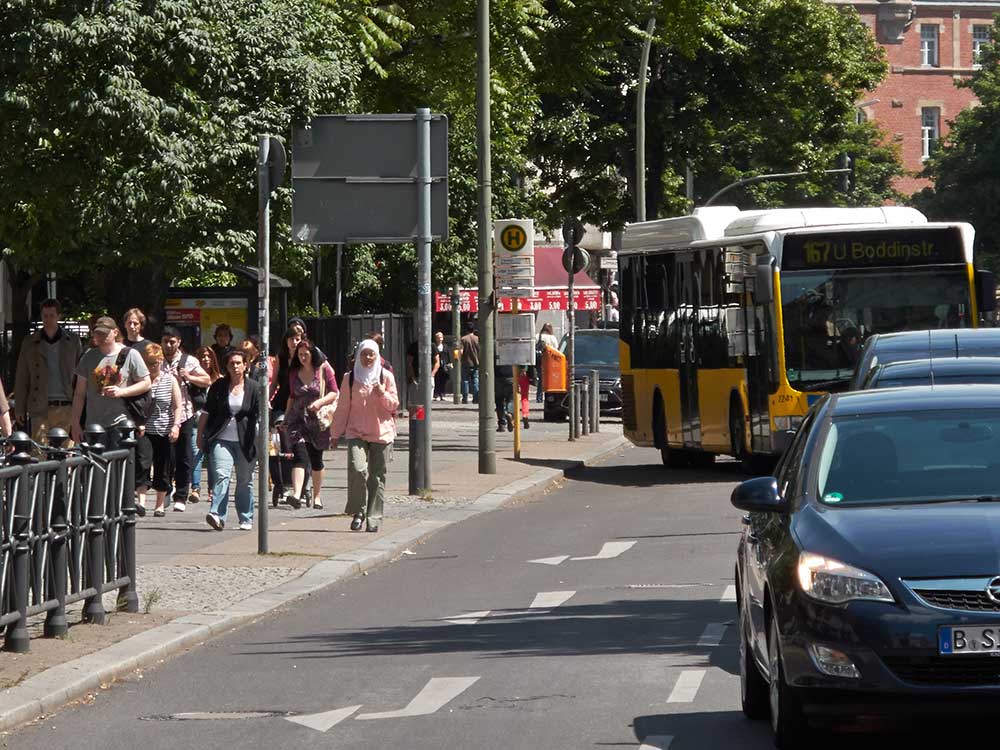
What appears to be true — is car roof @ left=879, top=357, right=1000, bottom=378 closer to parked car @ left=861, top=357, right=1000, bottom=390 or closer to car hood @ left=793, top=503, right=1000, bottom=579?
parked car @ left=861, top=357, right=1000, bottom=390

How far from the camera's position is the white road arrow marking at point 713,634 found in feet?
36.1

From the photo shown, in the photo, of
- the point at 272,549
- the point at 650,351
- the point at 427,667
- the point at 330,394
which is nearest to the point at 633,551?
the point at 272,549

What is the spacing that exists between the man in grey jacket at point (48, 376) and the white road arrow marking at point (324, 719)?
38.0 feet

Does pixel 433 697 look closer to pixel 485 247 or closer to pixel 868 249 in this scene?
pixel 868 249

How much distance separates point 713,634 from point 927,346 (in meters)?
2.49

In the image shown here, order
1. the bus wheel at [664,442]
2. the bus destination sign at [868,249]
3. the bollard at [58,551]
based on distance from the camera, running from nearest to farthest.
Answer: the bollard at [58,551], the bus destination sign at [868,249], the bus wheel at [664,442]

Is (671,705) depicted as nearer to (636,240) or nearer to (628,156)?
(636,240)

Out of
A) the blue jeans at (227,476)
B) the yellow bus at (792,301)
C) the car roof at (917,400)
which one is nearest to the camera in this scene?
the car roof at (917,400)

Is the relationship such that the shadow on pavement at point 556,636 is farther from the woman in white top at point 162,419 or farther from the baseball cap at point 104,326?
the woman in white top at point 162,419

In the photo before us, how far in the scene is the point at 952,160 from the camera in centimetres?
8775

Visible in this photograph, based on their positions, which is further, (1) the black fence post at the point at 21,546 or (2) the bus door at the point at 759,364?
(2) the bus door at the point at 759,364

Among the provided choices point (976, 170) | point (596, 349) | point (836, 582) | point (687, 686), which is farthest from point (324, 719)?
point (976, 170)

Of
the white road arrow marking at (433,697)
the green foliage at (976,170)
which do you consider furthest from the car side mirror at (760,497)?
the green foliage at (976,170)

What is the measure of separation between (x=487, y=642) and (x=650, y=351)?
16683mm
